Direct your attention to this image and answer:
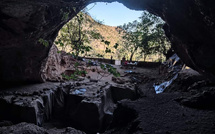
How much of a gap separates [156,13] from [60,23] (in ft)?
11.3

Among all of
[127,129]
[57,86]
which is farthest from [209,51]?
[57,86]

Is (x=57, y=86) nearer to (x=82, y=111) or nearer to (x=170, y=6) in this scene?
(x=82, y=111)

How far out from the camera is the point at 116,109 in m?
4.45

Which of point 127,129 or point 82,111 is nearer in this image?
point 127,129

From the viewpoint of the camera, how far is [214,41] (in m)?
2.71

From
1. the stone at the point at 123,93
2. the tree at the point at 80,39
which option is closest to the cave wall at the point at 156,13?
the tree at the point at 80,39

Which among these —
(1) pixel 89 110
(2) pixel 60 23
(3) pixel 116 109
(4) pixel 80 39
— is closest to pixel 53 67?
(1) pixel 89 110

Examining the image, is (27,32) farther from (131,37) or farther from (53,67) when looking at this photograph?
(131,37)

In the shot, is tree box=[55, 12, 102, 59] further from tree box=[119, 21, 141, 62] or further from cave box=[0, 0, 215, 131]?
tree box=[119, 21, 141, 62]

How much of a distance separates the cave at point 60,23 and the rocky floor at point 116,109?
326mm

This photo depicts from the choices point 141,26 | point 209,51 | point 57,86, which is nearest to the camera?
point 209,51

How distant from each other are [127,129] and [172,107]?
1379 mm

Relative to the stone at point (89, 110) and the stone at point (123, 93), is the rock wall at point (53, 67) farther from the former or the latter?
the stone at point (123, 93)

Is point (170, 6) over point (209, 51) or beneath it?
over
